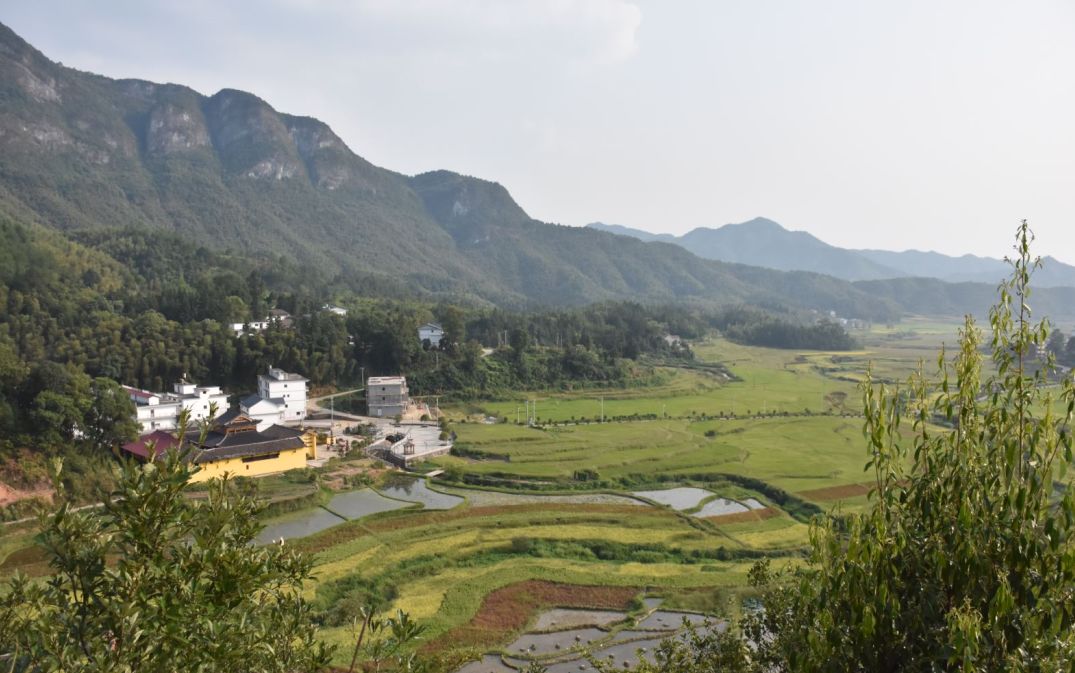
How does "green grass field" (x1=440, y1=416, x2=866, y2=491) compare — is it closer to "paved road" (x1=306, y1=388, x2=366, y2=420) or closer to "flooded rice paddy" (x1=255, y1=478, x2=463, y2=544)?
"flooded rice paddy" (x1=255, y1=478, x2=463, y2=544)

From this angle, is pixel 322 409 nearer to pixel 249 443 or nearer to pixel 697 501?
pixel 249 443

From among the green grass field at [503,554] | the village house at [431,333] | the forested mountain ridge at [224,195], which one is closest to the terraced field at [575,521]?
the green grass field at [503,554]

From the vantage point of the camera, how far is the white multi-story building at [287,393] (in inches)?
1802

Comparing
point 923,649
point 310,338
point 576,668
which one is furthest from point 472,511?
point 310,338

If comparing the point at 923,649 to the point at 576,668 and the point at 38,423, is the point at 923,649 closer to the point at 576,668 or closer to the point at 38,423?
the point at 576,668

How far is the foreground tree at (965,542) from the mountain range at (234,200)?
3672 inches

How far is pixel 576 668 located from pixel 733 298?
7235 inches

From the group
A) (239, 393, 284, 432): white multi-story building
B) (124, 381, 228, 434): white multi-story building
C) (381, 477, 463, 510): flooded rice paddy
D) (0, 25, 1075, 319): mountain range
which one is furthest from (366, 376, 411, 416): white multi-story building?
(0, 25, 1075, 319): mountain range

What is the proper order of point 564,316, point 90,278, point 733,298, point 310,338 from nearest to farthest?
point 310,338 → point 90,278 → point 564,316 → point 733,298

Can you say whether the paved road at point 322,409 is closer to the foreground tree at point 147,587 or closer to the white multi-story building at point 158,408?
the white multi-story building at point 158,408

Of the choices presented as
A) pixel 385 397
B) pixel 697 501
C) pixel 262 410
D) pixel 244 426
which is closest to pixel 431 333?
pixel 385 397

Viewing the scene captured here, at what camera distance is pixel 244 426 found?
3959 centimetres

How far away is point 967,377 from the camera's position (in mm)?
5105

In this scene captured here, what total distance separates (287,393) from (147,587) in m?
44.3
